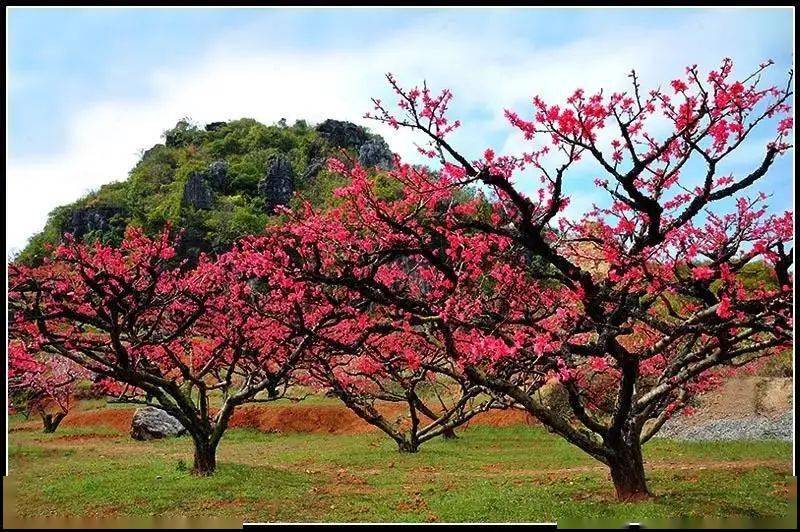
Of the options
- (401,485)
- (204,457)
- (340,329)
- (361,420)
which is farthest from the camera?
(361,420)

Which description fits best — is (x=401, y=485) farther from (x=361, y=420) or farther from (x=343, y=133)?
(x=343, y=133)

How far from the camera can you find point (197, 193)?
3894cm

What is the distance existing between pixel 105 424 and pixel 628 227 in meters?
17.4

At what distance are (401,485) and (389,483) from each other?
11.6 inches

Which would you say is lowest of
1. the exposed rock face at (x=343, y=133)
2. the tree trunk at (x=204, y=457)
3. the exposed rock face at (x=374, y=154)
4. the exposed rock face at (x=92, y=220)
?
the tree trunk at (x=204, y=457)

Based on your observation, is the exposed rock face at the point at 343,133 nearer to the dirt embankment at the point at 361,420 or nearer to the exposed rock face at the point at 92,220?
the exposed rock face at the point at 92,220

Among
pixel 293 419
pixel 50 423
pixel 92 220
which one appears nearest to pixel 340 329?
pixel 293 419

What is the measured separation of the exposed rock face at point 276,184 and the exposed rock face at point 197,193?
293 centimetres

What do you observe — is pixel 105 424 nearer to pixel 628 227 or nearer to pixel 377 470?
pixel 377 470

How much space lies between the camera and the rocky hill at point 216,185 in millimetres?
36062

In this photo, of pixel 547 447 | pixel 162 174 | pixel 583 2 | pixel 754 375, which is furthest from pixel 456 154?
pixel 162 174

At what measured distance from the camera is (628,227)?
6777mm

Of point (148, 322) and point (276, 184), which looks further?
point (276, 184)

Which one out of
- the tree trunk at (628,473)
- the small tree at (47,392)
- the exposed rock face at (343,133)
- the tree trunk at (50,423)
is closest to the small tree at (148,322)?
the small tree at (47,392)
